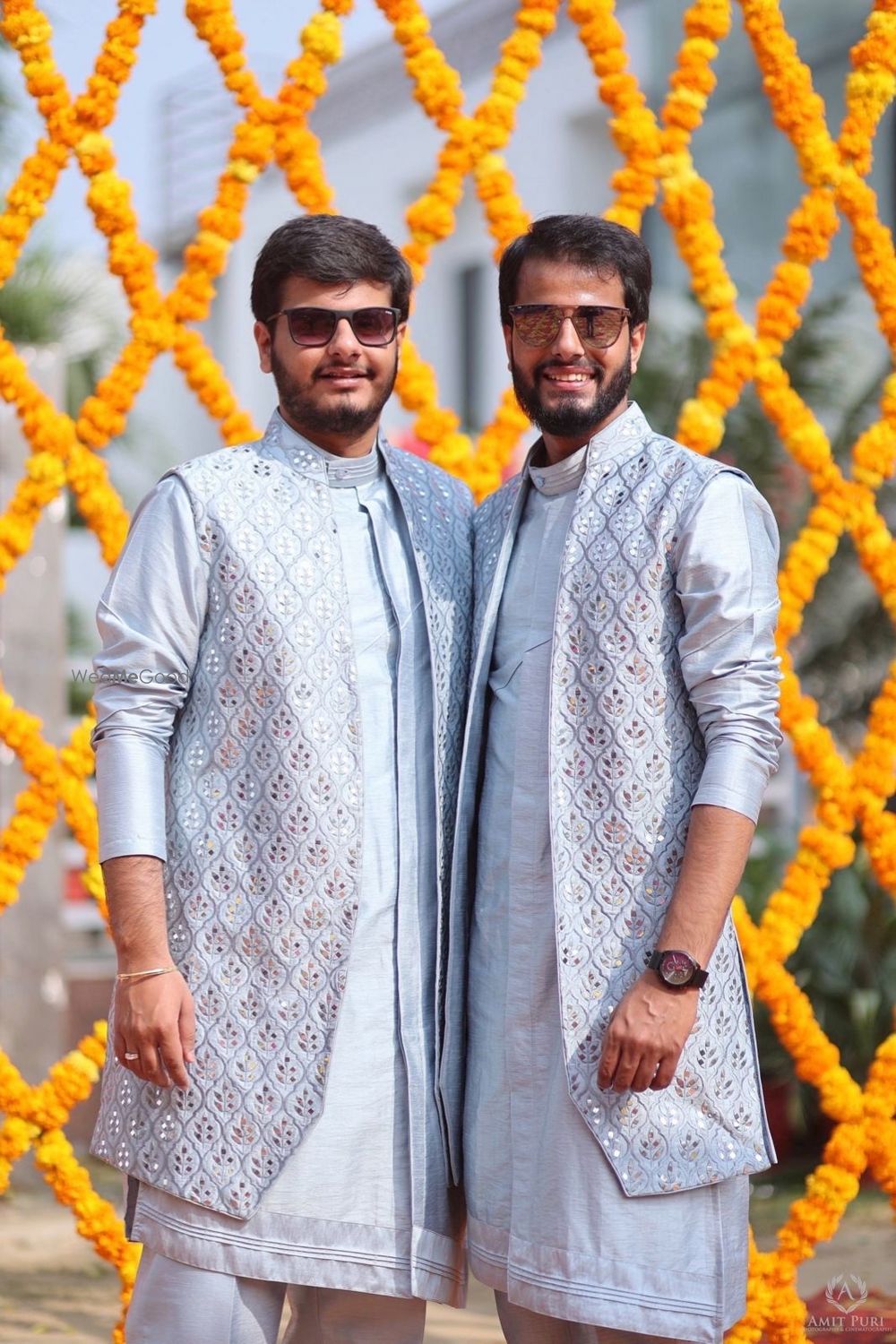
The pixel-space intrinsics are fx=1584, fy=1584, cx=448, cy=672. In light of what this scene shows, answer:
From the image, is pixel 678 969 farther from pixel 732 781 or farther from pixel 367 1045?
pixel 367 1045

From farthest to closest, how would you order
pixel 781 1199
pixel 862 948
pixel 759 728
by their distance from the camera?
pixel 862 948 < pixel 781 1199 < pixel 759 728

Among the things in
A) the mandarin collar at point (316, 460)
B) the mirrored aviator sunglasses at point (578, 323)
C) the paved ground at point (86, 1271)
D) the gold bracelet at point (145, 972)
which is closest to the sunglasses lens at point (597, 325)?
the mirrored aviator sunglasses at point (578, 323)

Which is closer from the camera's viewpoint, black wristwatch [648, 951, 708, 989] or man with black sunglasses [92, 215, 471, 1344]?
black wristwatch [648, 951, 708, 989]

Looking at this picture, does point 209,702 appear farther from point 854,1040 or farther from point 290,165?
point 854,1040

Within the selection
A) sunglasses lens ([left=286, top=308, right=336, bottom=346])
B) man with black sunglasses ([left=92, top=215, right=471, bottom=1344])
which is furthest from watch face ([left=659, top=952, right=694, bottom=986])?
sunglasses lens ([left=286, top=308, right=336, bottom=346])

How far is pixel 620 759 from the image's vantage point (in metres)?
2.03

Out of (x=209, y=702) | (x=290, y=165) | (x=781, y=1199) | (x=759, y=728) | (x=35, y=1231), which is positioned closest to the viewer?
(x=759, y=728)

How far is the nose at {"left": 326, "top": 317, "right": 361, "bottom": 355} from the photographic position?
7.06 ft

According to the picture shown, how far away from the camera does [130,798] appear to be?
6.66ft

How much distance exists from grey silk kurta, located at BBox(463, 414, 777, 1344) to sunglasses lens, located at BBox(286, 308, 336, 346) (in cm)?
37

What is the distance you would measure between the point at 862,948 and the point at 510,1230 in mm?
3262

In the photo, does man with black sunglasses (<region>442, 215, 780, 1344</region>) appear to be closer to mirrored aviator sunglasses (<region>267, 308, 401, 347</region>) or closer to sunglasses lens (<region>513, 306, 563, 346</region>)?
sunglasses lens (<region>513, 306, 563, 346</region>)

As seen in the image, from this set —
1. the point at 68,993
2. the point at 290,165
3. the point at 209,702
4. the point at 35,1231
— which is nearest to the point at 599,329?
the point at 209,702

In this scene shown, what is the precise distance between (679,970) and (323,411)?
89 centimetres
